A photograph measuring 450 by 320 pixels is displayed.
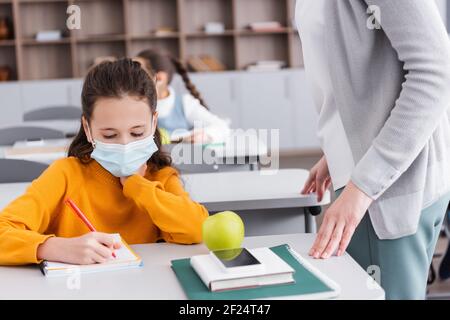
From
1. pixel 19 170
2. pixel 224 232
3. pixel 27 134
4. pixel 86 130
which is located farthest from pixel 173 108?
pixel 224 232

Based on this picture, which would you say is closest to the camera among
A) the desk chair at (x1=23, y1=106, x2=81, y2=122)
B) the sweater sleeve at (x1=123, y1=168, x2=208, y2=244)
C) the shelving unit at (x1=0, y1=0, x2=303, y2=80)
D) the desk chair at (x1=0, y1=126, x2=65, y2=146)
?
the sweater sleeve at (x1=123, y1=168, x2=208, y2=244)

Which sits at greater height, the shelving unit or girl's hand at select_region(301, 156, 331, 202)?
the shelving unit

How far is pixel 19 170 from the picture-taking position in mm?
2666

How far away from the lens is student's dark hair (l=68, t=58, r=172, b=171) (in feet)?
5.85

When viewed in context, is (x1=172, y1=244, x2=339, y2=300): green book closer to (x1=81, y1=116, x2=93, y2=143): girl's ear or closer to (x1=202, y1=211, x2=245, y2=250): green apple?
(x1=202, y1=211, x2=245, y2=250): green apple

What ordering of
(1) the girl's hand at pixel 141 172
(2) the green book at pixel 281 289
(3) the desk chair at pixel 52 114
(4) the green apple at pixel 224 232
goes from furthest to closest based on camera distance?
(3) the desk chair at pixel 52 114 < (1) the girl's hand at pixel 141 172 < (4) the green apple at pixel 224 232 < (2) the green book at pixel 281 289

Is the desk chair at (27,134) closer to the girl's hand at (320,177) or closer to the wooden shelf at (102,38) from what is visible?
the girl's hand at (320,177)

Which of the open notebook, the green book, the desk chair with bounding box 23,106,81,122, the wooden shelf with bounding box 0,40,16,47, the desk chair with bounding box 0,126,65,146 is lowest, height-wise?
the green book

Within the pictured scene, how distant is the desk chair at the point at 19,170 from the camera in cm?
266

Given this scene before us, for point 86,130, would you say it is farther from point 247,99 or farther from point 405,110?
point 247,99

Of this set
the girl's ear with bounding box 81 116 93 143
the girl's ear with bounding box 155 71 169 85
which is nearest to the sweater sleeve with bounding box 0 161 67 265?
the girl's ear with bounding box 81 116 93 143

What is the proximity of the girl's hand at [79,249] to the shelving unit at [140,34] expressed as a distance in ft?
18.7

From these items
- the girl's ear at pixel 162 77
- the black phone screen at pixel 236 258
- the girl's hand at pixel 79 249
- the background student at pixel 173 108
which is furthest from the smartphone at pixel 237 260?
the girl's ear at pixel 162 77

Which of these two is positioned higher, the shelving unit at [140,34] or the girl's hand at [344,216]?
the shelving unit at [140,34]
